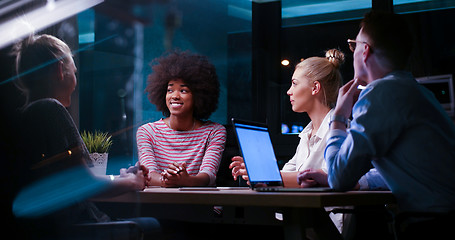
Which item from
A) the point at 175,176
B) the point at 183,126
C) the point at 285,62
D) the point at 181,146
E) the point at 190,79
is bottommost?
the point at 175,176

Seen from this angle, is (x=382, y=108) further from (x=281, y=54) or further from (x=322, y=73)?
(x=281, y=54)

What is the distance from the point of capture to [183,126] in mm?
3004

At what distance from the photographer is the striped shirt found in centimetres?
288

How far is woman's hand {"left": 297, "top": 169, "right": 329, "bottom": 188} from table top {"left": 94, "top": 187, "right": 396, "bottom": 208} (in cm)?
24

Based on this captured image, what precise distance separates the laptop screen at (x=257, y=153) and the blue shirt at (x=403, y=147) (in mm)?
296

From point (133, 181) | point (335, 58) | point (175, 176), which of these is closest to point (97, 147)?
point (175, 176)

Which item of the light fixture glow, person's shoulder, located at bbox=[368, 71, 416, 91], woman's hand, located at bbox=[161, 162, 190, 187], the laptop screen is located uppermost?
the light fixture glow

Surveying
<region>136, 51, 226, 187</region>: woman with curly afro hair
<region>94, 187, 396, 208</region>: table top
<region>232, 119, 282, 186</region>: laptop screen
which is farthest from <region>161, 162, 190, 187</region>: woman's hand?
<region>94, 187, 396, 208</region>: table top

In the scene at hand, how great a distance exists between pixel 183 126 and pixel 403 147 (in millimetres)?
1603

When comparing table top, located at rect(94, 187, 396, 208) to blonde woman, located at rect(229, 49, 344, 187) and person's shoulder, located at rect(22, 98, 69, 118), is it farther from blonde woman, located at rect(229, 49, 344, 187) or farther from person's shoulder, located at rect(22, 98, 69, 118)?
blonde woman, located at rect(229, 49, 344, 187)

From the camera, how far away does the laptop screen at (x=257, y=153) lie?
1.79 m

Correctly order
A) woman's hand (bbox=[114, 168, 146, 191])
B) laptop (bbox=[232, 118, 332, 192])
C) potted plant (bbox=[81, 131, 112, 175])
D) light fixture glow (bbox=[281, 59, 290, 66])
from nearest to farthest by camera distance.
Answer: woman's hand (bbox=[114, 168, 146, 191]) < laptop (bbox=[232, 118, 332, 192]) < potted plant (bbox=[81, 131, 112, 175]) < light fixture glow (bbox=[281, 59, 290, 66])

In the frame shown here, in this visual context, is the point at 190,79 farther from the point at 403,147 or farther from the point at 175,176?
the point at 403,147

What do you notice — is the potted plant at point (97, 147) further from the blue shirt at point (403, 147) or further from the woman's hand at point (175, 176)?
the blue shirt at point (403, 147)
